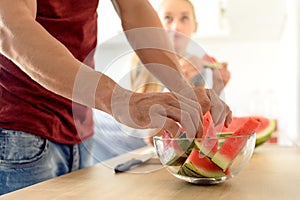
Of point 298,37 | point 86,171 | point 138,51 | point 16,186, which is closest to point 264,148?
point 138,51

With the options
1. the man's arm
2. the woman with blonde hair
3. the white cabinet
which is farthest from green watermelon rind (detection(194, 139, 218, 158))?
the white cabinet

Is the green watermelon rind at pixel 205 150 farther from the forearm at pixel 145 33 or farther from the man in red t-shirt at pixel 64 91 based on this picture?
the forearm at pixel 145 33

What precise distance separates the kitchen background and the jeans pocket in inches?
100

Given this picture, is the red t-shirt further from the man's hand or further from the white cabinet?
the white cabinet

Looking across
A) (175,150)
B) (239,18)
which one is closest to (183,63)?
(175,150)

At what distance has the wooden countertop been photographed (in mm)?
731

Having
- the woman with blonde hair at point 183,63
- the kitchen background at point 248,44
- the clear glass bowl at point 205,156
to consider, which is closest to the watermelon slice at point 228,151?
the clear glass bowl at point 205,156

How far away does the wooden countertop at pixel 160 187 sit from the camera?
2.40 feet

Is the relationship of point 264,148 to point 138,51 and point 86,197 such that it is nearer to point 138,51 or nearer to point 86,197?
point 138,51

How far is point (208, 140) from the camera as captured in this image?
0.77 m

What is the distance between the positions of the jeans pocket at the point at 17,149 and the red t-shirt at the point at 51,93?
1cm

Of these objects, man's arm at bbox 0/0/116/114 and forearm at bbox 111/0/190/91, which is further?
forearm at bbox 111/0/190/91

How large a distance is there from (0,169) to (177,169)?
1.24 ft

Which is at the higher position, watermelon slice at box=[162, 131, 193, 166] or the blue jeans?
watermelon slice at box=[162, 131, 193, 166]
